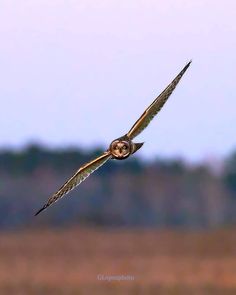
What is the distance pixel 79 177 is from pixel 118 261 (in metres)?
15.9

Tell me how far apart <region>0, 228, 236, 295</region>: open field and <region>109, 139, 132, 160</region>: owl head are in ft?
33.9

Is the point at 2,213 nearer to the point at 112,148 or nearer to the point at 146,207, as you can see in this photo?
the point at 146,207

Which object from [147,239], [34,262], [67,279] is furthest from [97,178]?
[67,279]

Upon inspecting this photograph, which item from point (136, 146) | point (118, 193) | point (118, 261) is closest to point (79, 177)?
point (136, 146)

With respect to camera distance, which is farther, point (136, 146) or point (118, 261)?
point (118, 261)

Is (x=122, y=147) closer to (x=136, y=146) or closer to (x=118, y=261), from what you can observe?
(x=136, y=146)

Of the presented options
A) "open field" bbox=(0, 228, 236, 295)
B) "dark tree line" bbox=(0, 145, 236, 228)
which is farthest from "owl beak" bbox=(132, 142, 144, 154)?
"dark tree line" bbox=(0, 145, 236, 228)

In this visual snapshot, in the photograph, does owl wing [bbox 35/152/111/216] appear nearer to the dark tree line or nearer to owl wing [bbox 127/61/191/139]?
owl wing [bbox 127/61/191/139]

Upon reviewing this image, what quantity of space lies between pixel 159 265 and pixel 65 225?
1165 centimetres

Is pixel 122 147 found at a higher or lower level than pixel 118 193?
lower

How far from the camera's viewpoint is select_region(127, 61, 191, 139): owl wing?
434 centimetres

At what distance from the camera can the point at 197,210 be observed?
39625 mm

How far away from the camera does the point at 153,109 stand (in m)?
4.42

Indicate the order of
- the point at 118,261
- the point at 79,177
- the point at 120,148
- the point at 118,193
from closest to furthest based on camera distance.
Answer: the point at 120,148 < the point at 79,177 < the point at 118,261 < the point at 118,193
